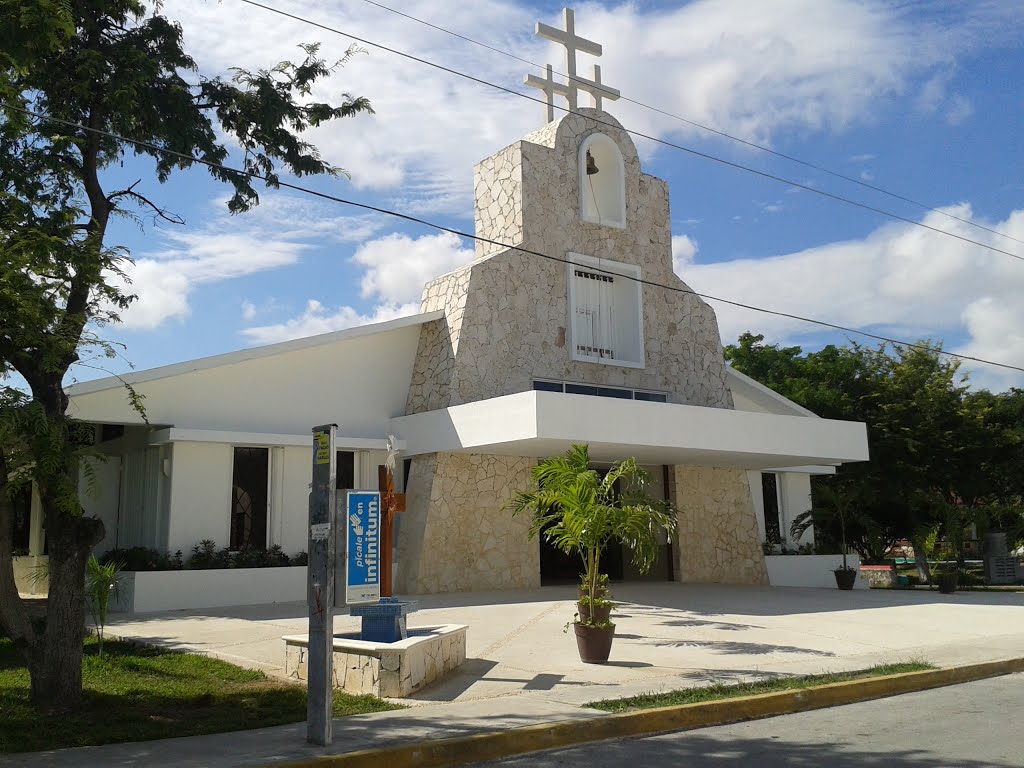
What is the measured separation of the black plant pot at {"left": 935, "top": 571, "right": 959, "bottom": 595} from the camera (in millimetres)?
22062

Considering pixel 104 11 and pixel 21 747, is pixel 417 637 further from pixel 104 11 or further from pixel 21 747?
pixel 104 11

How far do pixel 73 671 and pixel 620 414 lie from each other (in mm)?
12007

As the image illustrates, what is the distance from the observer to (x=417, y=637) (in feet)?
32.8

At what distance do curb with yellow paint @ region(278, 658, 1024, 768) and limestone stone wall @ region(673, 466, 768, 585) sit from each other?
12.8 metres

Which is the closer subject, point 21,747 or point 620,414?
point 21,747

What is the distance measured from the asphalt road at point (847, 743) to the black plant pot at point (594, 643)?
2.70 m

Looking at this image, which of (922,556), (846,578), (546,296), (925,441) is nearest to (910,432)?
(925,441)

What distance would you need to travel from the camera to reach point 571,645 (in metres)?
12.6

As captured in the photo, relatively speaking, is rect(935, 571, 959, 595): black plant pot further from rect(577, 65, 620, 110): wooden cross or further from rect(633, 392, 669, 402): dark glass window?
rect(577, 65, 620, 110): wooden cross

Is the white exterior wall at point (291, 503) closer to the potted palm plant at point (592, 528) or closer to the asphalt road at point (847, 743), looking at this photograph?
the potted palm plant at point (592, 528)

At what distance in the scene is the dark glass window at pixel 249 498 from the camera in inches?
758

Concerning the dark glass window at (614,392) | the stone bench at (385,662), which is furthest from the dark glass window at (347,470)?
the stone bench at (385,662)

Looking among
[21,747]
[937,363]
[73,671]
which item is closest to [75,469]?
[73,671]

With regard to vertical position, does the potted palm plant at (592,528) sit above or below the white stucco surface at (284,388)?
below
